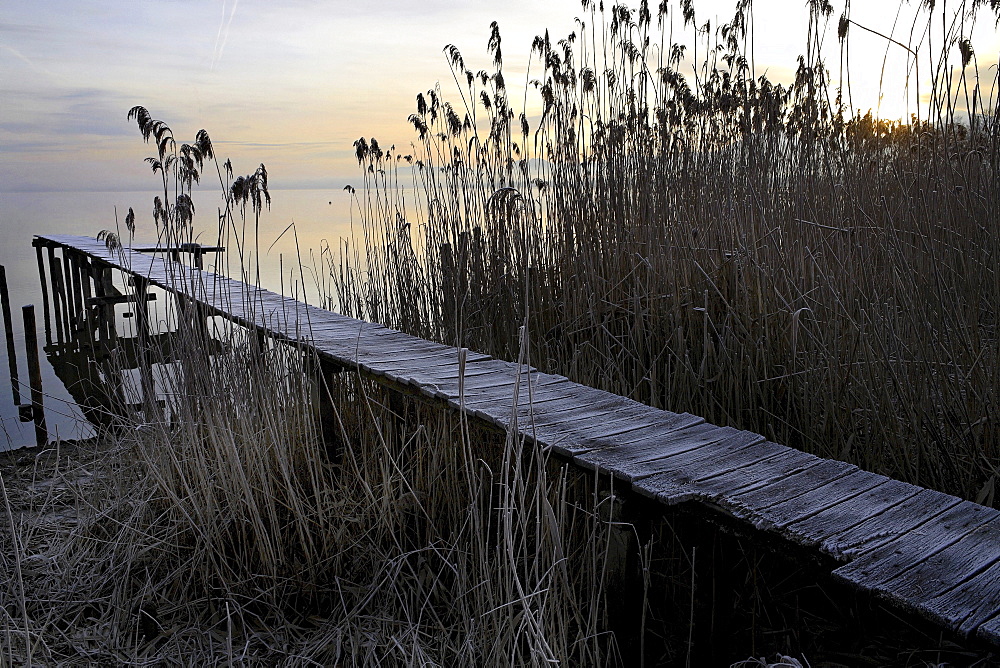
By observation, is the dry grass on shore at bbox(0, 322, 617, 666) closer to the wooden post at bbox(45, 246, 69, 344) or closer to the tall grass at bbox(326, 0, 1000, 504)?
the tall grass at bbox(326, 0, 1000, 504)

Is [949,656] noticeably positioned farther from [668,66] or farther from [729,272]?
[668,66]

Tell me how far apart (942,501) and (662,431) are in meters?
0.58

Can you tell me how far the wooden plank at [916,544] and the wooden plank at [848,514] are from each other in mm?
52

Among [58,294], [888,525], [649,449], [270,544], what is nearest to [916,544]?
[888,525]

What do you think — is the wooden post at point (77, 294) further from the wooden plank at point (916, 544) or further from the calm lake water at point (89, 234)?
the wooden plank at point (916, 544)

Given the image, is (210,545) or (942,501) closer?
(942,501)

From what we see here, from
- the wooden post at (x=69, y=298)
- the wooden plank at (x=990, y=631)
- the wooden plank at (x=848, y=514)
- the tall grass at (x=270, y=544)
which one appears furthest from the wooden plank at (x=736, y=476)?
the wooden post at (x=69, y=298)

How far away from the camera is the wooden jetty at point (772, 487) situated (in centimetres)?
112

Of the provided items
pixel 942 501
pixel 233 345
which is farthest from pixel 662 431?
pixel 233 345

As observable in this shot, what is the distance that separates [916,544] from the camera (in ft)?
4.02

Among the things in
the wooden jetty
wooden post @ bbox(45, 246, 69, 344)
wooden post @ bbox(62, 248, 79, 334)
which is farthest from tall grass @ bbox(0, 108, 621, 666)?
wooden post @ bbox(45, 246, 69, 344)

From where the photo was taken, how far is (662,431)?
1762 millimetres

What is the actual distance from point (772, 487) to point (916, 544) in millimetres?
266

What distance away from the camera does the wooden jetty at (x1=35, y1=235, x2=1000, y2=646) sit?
1.12 m
